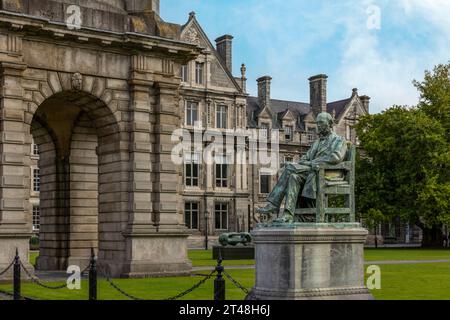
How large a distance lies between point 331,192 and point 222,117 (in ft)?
157

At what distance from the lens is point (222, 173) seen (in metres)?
61.9

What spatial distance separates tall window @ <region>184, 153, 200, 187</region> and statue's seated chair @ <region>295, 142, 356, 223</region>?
45068 mm

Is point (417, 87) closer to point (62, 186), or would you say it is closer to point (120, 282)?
point (62, 186)

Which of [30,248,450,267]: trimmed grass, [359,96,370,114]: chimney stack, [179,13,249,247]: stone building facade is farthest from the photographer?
[359,96,370,114]: chimney stack

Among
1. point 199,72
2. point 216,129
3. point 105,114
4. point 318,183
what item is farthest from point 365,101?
point 318,183

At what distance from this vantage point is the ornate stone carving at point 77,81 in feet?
75.5

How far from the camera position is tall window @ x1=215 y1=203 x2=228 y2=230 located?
6088cm

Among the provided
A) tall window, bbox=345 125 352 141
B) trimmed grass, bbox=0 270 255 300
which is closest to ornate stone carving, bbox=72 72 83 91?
trimmed grass, bbox=0 270 255 300

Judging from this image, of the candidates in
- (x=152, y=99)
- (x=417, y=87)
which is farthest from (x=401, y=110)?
(x=152, y=99)

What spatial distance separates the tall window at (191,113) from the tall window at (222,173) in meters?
4.11

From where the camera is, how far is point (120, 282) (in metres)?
21.5

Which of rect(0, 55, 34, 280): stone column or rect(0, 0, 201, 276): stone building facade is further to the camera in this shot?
rect(0, 0, 201, 276): stone building facade

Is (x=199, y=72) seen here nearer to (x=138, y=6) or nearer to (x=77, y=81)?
(x=138, y=6)

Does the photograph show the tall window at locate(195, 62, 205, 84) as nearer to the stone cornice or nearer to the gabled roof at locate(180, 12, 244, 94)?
the gabled roof at locate(180, 12, 244, 94)
